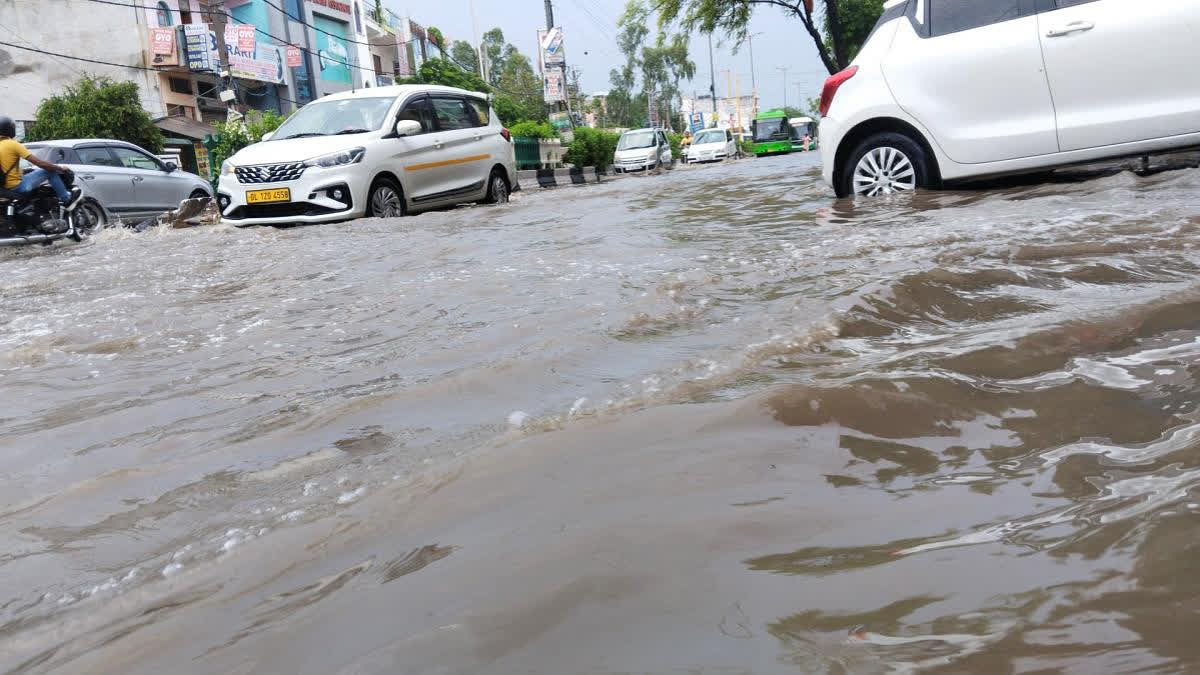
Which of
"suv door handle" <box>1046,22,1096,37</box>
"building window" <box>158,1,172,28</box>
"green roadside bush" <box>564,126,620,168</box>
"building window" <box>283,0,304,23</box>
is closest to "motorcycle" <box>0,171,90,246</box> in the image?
"suv door handle" <box>1046,22,1096,37</box>

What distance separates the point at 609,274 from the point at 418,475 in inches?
106

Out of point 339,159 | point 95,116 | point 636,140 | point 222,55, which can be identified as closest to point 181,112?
point 222,55

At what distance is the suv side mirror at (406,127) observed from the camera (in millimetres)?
9781

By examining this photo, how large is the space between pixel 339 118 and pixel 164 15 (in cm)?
2906

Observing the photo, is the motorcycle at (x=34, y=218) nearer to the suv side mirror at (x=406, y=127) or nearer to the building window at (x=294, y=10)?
the suv side mirror at (x=406, y=127)

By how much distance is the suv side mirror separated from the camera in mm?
9781

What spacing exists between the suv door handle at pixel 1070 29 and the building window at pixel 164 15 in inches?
1346

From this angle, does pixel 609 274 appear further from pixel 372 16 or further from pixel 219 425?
pixel 372 16

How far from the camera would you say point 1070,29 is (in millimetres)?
5746

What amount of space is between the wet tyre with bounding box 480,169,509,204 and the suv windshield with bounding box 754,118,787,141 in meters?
25.2

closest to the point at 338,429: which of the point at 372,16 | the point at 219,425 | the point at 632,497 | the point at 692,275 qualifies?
the point at 219,425

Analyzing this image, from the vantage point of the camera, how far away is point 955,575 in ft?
4.22

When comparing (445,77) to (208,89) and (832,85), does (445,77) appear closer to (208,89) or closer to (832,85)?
(208,89)

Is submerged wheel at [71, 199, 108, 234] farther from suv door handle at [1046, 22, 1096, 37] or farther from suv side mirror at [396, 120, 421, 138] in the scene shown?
suv door handle at [1046, 22, 1096, 37]
